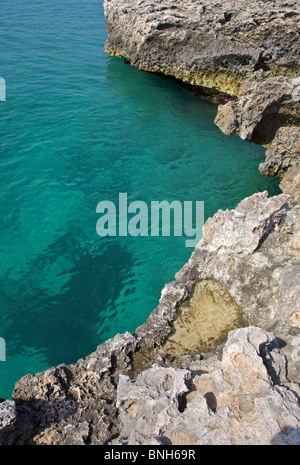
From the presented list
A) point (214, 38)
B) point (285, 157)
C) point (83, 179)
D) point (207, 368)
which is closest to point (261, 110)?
point (285, 157)

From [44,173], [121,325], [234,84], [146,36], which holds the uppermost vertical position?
[146,36]

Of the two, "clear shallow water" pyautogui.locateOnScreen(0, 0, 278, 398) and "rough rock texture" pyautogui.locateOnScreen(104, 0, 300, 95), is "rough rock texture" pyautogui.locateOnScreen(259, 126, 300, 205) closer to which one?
"clear shallow water" pyautogui.locateOnScreen(0, 0, 278, 398)

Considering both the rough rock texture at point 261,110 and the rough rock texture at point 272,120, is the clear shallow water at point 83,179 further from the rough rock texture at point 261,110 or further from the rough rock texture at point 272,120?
the rough rock texture at point 261,110

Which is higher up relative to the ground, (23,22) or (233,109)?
(23,22)

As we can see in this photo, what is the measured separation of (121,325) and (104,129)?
1138cm

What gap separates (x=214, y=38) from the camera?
19.7m

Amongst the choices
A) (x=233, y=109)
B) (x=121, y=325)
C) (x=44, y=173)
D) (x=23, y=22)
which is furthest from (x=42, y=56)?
(x=121, y=325)

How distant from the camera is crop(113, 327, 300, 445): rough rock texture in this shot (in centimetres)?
448

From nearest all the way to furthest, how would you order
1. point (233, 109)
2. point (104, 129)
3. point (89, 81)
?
point (233, 109) → point (104, 129) → point (89, 81)

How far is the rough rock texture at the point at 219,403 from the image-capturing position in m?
4.48

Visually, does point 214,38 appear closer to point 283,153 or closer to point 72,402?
point 283,153

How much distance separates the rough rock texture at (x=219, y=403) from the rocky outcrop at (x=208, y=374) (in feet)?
0.04
